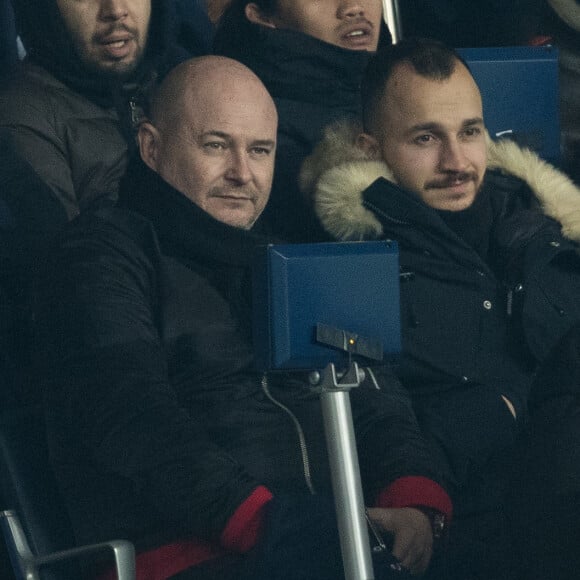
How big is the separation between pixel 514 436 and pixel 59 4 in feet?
4.78

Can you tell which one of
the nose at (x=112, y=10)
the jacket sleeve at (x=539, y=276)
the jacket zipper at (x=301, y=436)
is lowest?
the jacket zipper at (x=301, y=436)

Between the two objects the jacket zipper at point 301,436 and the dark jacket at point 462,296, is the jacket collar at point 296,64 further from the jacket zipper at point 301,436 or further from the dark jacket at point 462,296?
the jacket zipper at point 301,436

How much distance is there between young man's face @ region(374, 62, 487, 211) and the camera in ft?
10.7

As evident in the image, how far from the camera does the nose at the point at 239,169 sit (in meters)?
2.96

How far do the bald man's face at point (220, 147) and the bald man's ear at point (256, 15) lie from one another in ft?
2.66

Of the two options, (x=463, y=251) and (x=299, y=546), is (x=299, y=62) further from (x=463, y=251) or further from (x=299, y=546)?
(x=299, y=546)

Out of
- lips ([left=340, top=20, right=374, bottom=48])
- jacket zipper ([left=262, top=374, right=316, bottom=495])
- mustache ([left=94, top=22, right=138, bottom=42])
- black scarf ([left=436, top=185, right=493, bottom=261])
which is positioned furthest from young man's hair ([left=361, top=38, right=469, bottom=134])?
jacket zipper ([left=262, top=374, right=316, bottom=495])

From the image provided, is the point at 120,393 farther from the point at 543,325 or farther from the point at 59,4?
the point at 59,4

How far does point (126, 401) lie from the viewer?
2.51m

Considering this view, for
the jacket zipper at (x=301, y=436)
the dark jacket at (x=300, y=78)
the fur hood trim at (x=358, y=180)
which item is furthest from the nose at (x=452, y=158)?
the jacket zipper at (x=301, y=436)

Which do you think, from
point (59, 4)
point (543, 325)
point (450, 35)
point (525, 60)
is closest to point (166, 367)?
point (543, 325)

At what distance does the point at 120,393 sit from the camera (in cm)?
251

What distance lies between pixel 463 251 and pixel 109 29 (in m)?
1.03

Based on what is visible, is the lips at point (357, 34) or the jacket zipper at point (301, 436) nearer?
the jacket zipper at point (301, 436)
